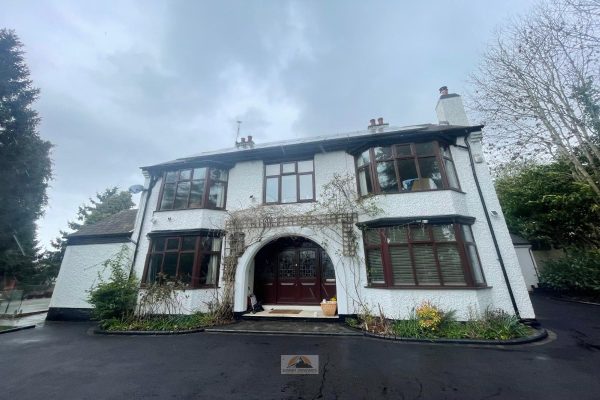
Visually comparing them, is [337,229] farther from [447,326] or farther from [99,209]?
[99,209]

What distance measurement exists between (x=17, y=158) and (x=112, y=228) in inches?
525

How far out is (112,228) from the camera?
11.8m

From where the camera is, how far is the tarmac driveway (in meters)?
3.99

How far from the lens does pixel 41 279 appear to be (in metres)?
23.8

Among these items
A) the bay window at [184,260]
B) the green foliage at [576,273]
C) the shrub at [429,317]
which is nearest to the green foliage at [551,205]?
the green foliage at [576,273]

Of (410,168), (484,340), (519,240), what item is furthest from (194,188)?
(519,240)

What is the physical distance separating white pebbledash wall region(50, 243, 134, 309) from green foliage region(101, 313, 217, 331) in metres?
3.15

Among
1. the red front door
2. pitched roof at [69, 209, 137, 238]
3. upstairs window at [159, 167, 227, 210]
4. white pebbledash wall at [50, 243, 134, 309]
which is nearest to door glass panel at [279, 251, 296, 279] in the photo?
the red front door

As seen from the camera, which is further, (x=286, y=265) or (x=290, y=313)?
(x=286, y=265)

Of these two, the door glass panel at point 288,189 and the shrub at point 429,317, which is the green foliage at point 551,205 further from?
the door glass panel at point 288,189

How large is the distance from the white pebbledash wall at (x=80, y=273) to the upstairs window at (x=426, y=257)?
11.1 metres

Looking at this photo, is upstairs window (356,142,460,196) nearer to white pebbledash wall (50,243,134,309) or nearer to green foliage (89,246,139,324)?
green foliage (89,246,139,324)

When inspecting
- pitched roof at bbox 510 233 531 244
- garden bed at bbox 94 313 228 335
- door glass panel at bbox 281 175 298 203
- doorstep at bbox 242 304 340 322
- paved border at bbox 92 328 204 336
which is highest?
door glass panel at bbox 281 175 298 203

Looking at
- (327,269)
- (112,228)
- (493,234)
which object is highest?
(112,228)
